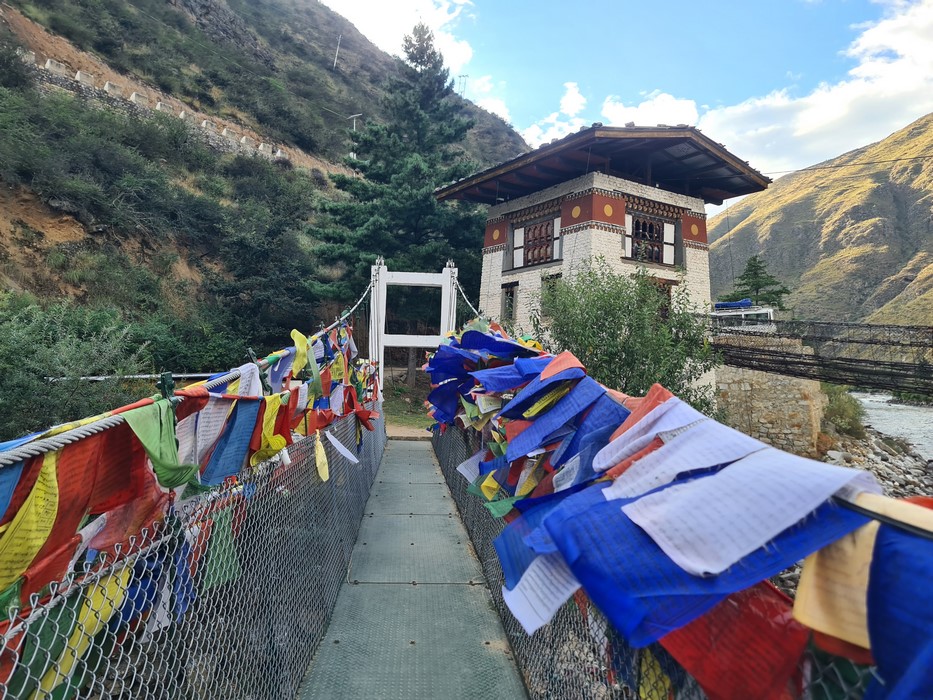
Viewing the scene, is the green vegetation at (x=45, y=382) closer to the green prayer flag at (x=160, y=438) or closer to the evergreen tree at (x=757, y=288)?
the green prayer flag at (x=160, y=438)

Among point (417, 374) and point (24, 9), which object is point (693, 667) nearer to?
point (417, 374)

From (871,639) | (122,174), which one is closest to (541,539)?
(871,639)

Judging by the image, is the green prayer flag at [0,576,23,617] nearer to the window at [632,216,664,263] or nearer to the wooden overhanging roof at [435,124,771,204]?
the wooden overhanging roof at [435,124,771,204]

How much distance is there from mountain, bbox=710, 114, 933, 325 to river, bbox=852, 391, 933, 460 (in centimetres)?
1468

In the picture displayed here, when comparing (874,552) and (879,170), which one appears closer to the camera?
(874,552)

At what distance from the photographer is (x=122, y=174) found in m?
21.7

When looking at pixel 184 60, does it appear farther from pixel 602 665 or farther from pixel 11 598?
pixel 602 665

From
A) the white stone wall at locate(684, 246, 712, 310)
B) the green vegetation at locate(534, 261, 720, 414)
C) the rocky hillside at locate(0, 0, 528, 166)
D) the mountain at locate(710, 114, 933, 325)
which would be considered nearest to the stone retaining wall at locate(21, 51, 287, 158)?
the rocky hillside at locate(0, 0, 528, 166)

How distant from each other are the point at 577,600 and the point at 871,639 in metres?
1.37

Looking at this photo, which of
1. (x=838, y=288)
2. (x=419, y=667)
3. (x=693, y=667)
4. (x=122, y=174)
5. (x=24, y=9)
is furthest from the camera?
(x=838, y=288)

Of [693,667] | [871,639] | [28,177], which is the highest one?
[28,177]

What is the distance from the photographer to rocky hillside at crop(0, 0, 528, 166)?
31703 mm

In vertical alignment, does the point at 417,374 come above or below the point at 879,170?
below

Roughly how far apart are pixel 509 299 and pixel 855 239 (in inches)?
3088
